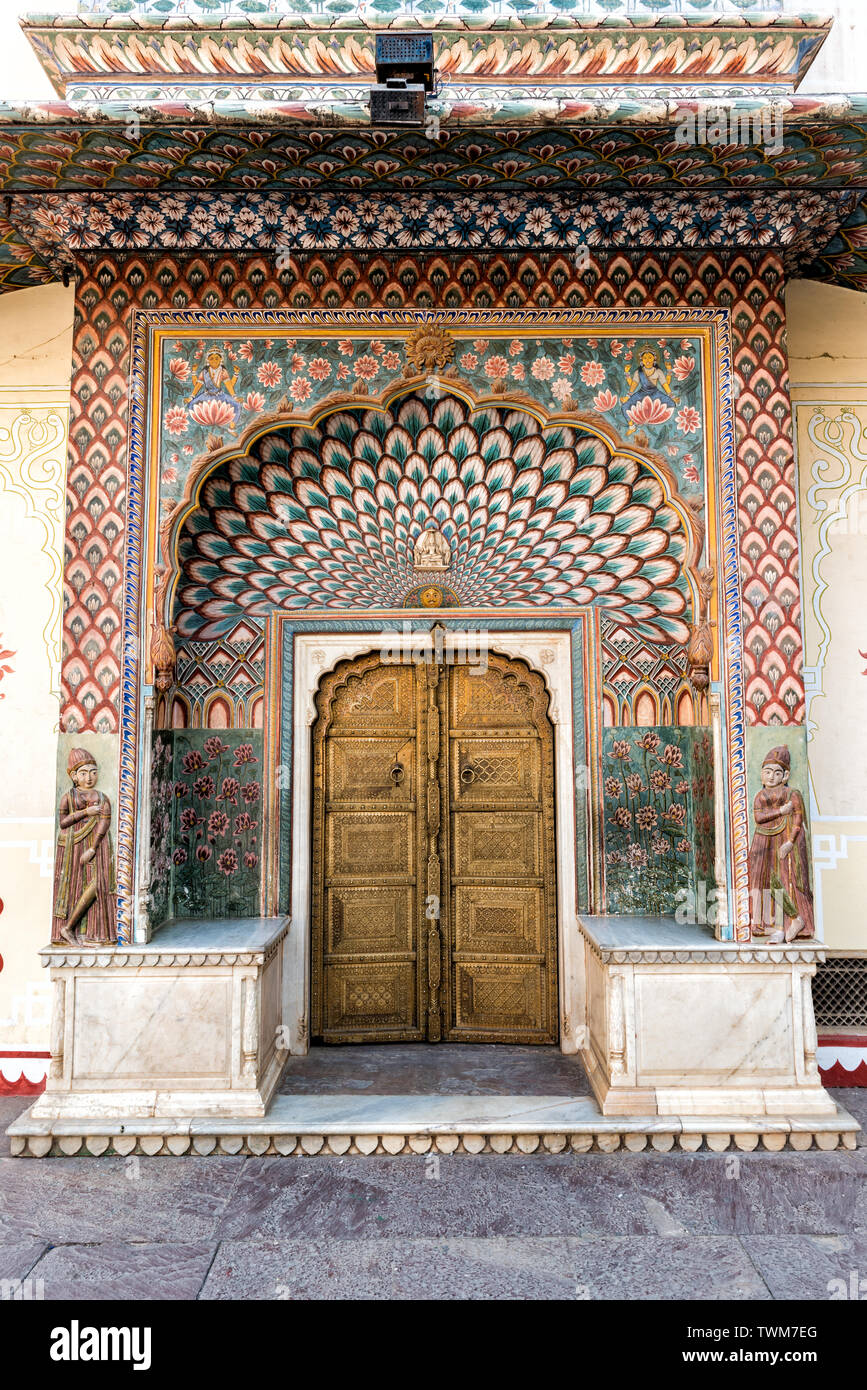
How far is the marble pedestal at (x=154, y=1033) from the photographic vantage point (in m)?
3.65

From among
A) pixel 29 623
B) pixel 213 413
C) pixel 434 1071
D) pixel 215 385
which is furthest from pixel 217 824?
pixel 215 385

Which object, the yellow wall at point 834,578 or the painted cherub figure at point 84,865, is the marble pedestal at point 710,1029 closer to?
the yellow wall at point 834,578

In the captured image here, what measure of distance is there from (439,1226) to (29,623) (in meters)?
3.40

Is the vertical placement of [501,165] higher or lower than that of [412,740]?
higher

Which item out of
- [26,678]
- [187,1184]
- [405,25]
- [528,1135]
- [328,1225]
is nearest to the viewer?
[328,1225]

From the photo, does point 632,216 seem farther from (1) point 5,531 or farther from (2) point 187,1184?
(2) point 187,1184

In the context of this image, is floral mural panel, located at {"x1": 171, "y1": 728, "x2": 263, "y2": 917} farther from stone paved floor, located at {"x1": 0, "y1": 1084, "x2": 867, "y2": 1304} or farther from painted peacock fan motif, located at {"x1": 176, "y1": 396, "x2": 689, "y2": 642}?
stone paved floor, located at {"x1": 0, "y1": 1084, "x2": 867, "y2": 1304}

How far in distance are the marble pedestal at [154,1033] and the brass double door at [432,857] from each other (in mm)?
910

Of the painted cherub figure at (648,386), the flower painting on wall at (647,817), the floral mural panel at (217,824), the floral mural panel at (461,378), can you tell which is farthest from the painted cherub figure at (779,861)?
the floral mural panel at (217,824)

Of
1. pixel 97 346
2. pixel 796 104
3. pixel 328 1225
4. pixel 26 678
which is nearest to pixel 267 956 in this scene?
pixel 328 1225

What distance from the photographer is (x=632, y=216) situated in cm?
388

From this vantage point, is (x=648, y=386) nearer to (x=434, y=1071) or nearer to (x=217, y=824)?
(x=217, y=824)

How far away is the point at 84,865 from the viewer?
12.4 ft

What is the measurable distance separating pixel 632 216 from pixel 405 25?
132cm
